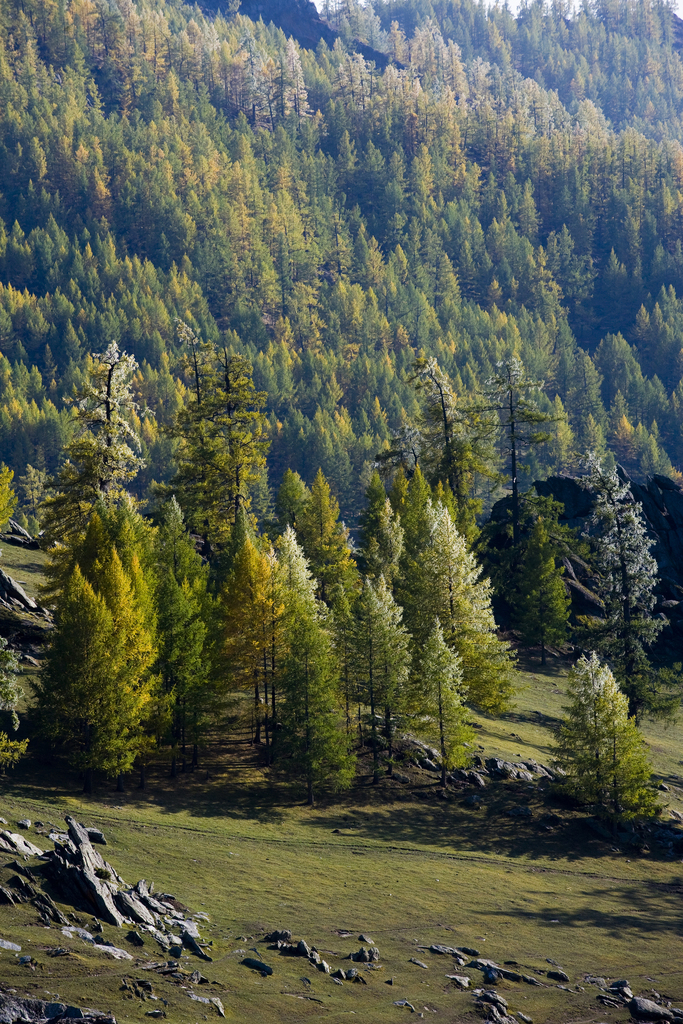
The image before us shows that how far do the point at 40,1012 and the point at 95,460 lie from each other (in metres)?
38.5

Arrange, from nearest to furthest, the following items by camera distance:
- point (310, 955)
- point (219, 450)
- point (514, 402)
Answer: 1. point (310, 955)
2. point (219, 450)
3. point (514, 402)

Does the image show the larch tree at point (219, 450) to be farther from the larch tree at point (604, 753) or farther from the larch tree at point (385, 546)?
the larch tree at point (604, 753)

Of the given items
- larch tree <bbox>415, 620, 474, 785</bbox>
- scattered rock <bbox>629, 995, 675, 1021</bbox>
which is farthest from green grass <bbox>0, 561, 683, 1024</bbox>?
larch tree <bbox>415, 620, 474, 785</bbox>

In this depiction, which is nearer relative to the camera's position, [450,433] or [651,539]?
[651,539]

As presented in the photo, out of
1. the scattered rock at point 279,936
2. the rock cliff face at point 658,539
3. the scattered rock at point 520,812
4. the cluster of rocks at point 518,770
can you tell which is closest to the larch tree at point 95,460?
the cluster of rocks at point 518,770

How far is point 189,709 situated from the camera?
45.6 meters

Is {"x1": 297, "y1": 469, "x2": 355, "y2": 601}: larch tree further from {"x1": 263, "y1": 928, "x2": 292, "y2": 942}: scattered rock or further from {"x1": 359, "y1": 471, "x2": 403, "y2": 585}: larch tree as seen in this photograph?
{"x1": 263, "y1": 928, "x2": 292, "y2": 942}: scattered rock

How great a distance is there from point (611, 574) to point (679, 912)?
23842 mm

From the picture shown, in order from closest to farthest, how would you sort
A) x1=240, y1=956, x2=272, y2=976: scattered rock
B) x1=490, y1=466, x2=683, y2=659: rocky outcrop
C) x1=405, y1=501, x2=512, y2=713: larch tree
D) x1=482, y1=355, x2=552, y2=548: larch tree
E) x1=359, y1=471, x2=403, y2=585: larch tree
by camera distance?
x1=240, y1=956, x2=272, y2=976: scattered rock → x1=405, y1=501, x2=512, y2=713: larch tree → x1=359, y1=471, x2=403, y2=585: larch tree → x1=482, y1=355, x2=552, y2=548: larch tree → x1=490, y1=466, x2=683, y2=659: rocky outcrop

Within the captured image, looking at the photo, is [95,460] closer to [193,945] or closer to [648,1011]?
[193,945]

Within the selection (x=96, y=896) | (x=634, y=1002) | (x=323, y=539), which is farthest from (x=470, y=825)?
(x=323, y=539)

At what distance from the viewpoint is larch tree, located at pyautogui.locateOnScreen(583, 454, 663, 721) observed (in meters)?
58.6

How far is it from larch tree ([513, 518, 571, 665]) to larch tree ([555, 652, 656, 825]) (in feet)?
75.5

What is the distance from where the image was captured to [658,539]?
86.2m
